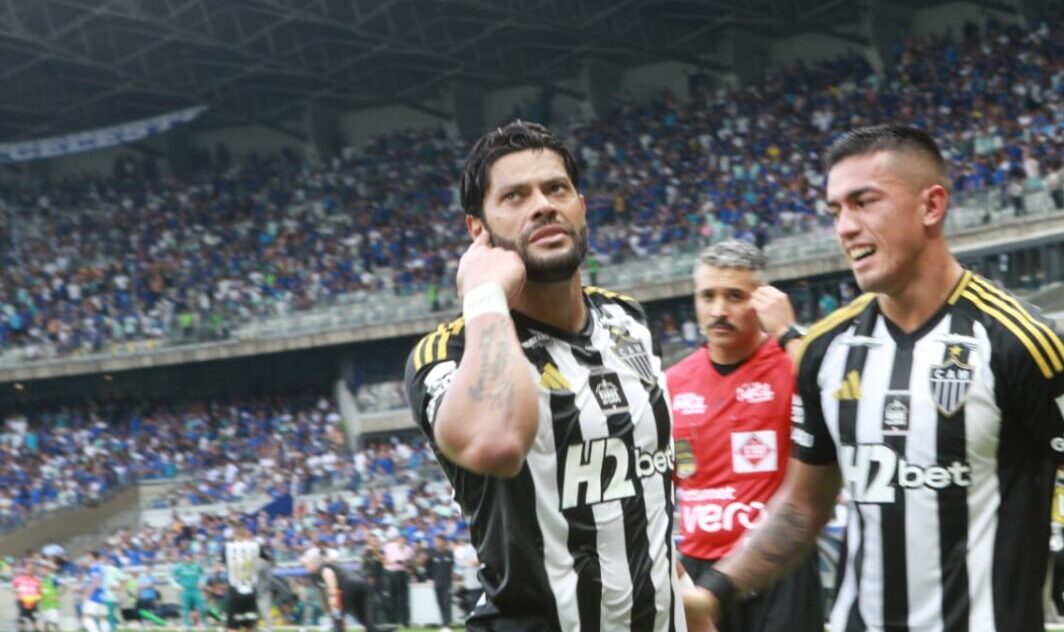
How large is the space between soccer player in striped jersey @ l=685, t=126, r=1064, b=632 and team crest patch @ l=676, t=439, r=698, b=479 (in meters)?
2.68

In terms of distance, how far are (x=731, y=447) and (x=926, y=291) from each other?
2839 millimetres

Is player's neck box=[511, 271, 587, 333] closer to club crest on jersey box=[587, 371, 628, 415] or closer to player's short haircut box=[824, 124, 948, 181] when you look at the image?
club crest on jersey box=[587, 371, 628, 415]

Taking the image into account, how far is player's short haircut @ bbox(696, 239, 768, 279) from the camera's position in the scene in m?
6.98

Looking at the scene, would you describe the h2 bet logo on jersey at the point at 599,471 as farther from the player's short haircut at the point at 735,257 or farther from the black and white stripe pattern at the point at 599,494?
the player's short haircut at the point at 735,257

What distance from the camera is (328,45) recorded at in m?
43.1

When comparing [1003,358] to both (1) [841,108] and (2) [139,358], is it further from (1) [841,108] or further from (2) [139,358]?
(2) [139,358]

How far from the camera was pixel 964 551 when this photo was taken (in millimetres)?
4102

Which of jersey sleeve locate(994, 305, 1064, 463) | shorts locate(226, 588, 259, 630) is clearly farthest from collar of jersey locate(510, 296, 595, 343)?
shorts locate(226, 588, 259, 630)

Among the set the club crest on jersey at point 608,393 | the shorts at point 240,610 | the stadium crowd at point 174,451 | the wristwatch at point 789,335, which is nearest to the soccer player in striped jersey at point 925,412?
the club crest on jersey at point 608,393

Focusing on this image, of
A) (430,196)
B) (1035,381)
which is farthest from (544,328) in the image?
(430,196)

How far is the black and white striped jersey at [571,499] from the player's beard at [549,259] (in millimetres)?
246

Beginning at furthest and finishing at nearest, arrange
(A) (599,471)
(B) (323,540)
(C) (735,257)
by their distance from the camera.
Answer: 1. (B) (323,540)
2. (C) (735,257)
3. (A) (599,471)

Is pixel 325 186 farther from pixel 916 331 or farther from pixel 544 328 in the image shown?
pixel 916 331

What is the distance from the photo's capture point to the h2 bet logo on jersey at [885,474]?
13.5ft
